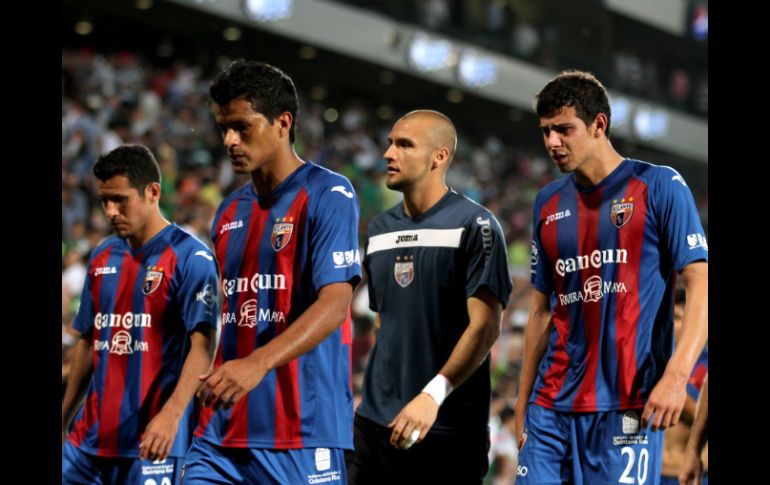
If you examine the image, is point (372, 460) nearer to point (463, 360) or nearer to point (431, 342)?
point (431, 342)

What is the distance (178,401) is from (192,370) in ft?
0.89

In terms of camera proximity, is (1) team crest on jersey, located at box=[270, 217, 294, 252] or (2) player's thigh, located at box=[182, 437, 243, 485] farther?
(1) team crest on jersey, located at box=[270, 217, 294, 252]

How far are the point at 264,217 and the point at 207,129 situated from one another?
12.8 metres

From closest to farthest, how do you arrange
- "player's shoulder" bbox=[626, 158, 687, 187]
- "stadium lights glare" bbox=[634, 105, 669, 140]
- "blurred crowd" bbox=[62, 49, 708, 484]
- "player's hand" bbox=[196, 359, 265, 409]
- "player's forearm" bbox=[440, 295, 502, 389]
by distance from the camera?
"player's hand" bbox=[196, 359, 265, 409] < "player's shoulder" bbox=[626, 158, 687, 187] < "player's forearm" bbox=[440, 295, 502, 389] < "blurred crowd" bbox=[62, 49, 708, 484] < "stadium lights glare" bbox=[634, 105, 669, 140]

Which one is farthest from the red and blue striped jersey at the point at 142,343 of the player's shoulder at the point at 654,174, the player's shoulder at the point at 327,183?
the player's shoulder at the point at 654,174

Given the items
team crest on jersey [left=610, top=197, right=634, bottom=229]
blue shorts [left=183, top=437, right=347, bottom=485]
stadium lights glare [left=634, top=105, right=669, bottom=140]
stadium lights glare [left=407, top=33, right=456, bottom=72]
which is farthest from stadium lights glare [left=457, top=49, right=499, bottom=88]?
blue shorts [left=183, top=437, right=347, bottom=485]

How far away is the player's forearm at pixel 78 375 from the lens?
5.95m

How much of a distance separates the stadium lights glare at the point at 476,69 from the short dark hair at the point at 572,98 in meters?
19.8

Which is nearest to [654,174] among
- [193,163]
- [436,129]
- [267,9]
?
[436,129]

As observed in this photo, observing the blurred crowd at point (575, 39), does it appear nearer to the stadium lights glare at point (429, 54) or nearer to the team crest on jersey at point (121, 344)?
the stadium lights glare at point (429, 54)

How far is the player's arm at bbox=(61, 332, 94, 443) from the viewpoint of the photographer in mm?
5953

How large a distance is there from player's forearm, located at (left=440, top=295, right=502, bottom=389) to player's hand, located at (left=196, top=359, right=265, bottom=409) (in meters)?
1.39

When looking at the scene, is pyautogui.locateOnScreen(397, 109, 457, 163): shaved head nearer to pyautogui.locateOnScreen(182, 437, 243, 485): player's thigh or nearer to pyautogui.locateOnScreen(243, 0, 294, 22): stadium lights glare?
pyautogui.locateOnScreen(182, 437, 243, 485): player's thigh

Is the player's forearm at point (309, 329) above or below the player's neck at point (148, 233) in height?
below
